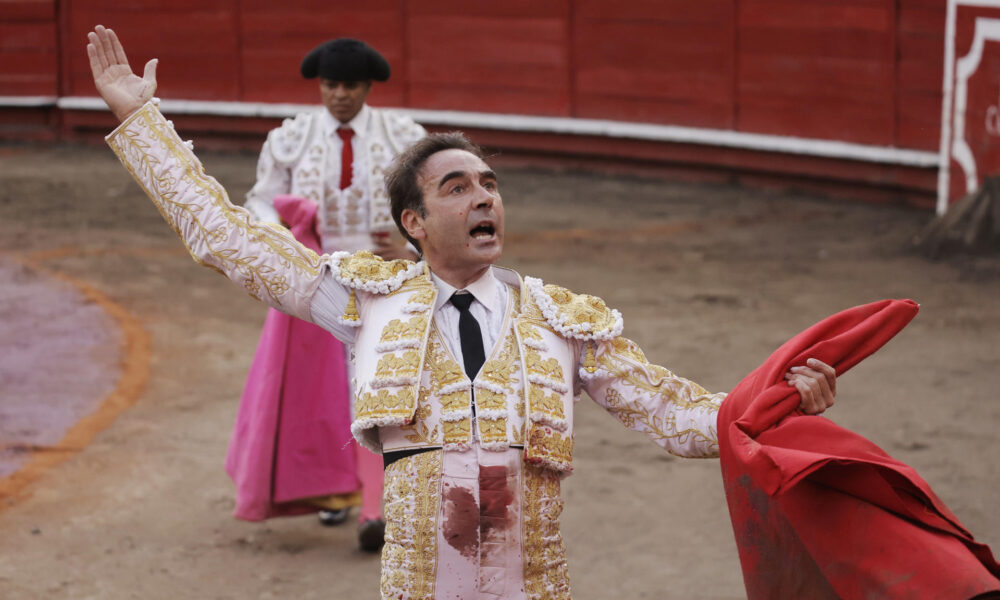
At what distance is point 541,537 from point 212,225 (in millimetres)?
738

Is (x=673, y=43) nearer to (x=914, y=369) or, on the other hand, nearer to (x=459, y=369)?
(x=914, y=369)

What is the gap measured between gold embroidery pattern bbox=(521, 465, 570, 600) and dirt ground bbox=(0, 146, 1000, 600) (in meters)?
1.59

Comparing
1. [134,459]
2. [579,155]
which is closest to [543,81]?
[579,155]

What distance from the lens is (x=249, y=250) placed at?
248cm

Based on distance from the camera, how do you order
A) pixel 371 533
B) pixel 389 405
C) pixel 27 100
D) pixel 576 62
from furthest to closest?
pixel 27 100 → pixel 576 62 → pixel 371 533 → pixel 389 405

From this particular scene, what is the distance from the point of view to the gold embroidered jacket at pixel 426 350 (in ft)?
7.94

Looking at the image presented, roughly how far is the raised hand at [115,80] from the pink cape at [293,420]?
1.88m

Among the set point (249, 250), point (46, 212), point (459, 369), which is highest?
point (249, 250)

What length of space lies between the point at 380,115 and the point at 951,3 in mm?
5115

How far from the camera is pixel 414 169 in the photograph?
8.30 ft

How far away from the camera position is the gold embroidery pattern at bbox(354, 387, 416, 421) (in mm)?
2389

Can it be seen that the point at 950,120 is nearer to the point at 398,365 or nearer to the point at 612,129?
the point at 612,129

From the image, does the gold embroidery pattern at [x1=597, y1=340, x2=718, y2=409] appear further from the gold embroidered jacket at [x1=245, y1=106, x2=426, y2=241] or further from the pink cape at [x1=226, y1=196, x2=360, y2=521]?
the gold embroidered jacket at [x1=245, y1=106, x2=426, y2=241]

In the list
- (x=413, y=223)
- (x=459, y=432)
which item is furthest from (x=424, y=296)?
(x=459, y=432)
